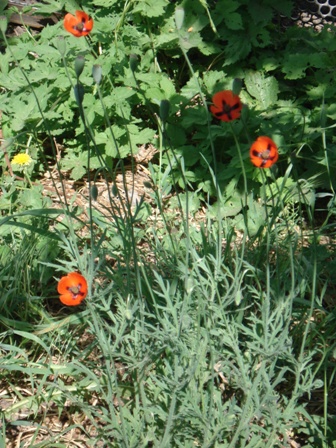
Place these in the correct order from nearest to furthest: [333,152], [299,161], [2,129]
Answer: [333,152] → [299,161] → [2,129]

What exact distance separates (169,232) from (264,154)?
1.57 ft

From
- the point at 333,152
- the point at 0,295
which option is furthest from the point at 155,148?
the point at 0,295

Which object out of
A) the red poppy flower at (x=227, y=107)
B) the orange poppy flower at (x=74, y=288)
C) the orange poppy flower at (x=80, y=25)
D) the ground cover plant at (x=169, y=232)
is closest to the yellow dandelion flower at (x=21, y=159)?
the ground cover plant at (x=169, y=232)

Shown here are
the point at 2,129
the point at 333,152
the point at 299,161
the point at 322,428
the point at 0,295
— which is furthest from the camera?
the point at 2,129

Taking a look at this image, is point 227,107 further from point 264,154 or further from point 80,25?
point 80,25

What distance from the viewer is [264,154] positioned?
1.96 metres

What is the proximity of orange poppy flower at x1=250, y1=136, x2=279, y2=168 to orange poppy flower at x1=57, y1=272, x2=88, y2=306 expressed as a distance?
59 cm

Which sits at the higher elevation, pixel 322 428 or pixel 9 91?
pixel 9 91

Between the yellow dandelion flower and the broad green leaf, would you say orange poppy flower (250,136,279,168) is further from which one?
the yellow dandelion flower

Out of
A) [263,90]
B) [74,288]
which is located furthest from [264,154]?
[263,90]

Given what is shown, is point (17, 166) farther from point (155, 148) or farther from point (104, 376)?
point (104, 376)

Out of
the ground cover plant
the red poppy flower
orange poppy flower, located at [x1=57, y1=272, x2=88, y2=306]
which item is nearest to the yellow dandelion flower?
the ground cover plant

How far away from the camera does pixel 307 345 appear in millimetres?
2375

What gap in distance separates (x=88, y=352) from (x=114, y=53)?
5.64 feet
